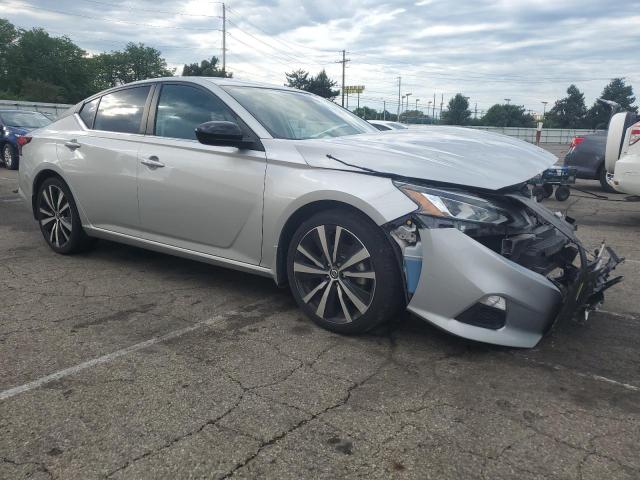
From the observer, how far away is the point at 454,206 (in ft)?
9.98

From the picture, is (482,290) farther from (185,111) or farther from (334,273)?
(185,111)

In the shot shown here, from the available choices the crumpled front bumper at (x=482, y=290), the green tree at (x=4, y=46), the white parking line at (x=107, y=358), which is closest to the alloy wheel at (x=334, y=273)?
the crumpled front bumper at (x=482, y=290)

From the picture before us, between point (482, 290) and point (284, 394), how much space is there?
1146 millimetres

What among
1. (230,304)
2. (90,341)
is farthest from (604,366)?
(90,341)

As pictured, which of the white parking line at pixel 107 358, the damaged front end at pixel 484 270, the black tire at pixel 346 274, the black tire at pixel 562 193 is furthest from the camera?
the black tire at pixel 562 193

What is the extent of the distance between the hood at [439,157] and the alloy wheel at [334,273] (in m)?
0.45

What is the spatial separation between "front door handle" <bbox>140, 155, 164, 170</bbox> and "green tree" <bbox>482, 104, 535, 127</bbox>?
294 ft

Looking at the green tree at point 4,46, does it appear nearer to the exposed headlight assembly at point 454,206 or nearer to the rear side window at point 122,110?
the rear side window at point 122,110

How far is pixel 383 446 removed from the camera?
2256 mm

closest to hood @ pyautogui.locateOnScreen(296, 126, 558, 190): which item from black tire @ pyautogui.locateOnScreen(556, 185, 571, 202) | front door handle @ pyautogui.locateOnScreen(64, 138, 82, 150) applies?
front door handle @ pyautogui.locateOnScreen(64, 138, 82, 150)

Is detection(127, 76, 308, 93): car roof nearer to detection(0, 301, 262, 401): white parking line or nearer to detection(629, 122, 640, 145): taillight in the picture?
detection(0, 301, 262, 401): white parking line

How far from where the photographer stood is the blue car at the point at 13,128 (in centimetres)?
1362

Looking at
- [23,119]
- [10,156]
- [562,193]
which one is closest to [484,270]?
[562,193]

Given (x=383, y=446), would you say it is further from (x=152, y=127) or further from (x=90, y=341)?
(x=152, y=127)
